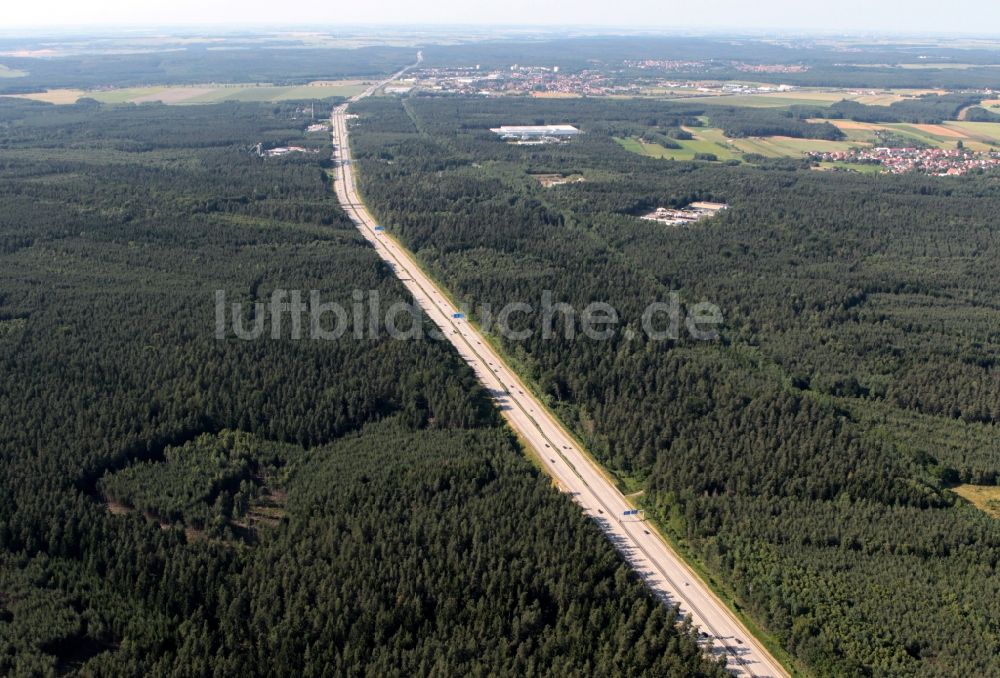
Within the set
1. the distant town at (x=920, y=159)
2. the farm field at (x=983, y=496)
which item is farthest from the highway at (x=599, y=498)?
the distant town at (x=920, y=159)

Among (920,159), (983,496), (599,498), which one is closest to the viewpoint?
(599,498)

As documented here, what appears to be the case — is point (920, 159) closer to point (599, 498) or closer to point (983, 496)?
point (983, 496)

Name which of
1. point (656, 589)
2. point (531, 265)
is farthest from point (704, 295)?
point (656, 589)

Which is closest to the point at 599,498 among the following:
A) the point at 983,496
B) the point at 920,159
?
the point at 983,496

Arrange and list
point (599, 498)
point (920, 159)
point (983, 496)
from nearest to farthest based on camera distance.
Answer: point (599, 498) < point (983, 496) < point (920, 159)

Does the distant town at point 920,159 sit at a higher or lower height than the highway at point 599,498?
higher

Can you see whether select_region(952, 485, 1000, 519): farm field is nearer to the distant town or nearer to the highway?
the highway

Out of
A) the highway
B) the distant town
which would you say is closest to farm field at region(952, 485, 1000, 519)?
the highway

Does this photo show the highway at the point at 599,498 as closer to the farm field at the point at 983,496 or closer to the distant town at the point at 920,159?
the farm field at the point at 983,496

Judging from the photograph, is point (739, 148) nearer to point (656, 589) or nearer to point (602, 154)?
point (602, 154)
